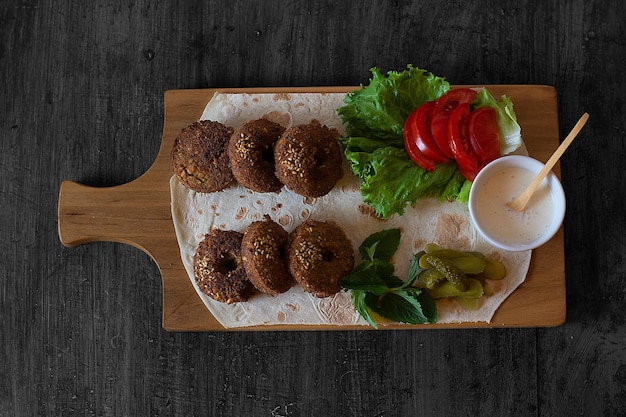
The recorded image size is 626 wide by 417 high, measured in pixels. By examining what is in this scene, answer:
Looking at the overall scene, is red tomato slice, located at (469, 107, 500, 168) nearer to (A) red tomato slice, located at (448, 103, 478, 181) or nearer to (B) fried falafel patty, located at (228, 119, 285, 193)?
(A) red tomato slice, located at (448, 103, 478, 181)

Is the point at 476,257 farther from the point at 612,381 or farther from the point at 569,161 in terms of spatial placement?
the point at 612,381

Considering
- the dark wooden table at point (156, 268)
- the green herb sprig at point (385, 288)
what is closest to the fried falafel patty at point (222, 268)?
the dark wooden table at point (156, 268)

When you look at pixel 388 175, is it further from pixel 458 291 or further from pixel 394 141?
pixel 458 291

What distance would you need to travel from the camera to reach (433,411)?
367cm

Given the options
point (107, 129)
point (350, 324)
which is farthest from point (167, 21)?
point (350, 324)

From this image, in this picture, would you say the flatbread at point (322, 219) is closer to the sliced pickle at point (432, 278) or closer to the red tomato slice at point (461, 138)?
the sliced pickle at point (432, 278)

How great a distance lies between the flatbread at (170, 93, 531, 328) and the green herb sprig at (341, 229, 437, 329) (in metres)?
0.09

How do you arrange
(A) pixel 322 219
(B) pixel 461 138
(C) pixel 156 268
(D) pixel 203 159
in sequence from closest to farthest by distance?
(B) pixel 461 138 → (D) pixel 203 159 → (A) pixel 322 219 → (C) pixel 156 268

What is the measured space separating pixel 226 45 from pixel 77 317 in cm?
Answer: 199

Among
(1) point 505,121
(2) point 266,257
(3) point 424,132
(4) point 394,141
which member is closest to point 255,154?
(2) point 266,257

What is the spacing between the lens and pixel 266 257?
129 inches

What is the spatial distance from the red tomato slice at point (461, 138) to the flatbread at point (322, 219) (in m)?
0.37

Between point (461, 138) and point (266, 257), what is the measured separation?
1238mm

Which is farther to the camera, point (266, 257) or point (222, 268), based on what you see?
point (222, 268)
